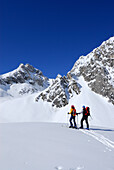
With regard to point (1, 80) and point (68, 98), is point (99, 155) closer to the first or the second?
point (68, 98)

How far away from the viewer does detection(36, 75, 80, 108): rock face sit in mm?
61438

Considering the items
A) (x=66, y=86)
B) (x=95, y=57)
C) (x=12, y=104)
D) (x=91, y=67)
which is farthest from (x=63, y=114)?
(x=95, y=57)

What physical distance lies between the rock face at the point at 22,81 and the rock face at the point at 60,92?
38.0m

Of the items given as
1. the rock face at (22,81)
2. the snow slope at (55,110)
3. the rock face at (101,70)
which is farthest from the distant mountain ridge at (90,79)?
the rock face at (22,81)

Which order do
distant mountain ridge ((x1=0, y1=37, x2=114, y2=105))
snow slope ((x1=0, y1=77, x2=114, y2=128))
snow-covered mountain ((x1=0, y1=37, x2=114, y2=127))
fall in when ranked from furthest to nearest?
distant mountain ridge ((x1=0, y1=37, x2=114, y2=105)), snow-covered mountain ((x1=0, y1=37, x2=114, y2=127)), snow slope ((x1=0, y1=77, x2=114, y2=128))

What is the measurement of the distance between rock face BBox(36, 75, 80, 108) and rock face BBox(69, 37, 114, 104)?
8201mm

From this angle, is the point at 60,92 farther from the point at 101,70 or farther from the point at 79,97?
the point at 101,70

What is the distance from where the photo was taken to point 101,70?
63969 millimetres

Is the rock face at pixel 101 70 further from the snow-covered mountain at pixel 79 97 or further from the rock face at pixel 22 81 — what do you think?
the rock face at pixel 22 81

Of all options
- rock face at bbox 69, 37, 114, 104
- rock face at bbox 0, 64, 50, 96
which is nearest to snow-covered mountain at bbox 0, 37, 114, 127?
rock face at bbox 69, 37, 114, 104

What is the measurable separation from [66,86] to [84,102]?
15657mm

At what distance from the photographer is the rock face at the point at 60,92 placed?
61.4 meters

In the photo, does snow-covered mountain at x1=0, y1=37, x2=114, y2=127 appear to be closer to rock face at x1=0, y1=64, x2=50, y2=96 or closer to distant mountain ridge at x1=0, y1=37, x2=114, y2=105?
distant mountain ridge at x1=0, y1=37, x2=114, y2=105

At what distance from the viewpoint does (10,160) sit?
11.5ft
